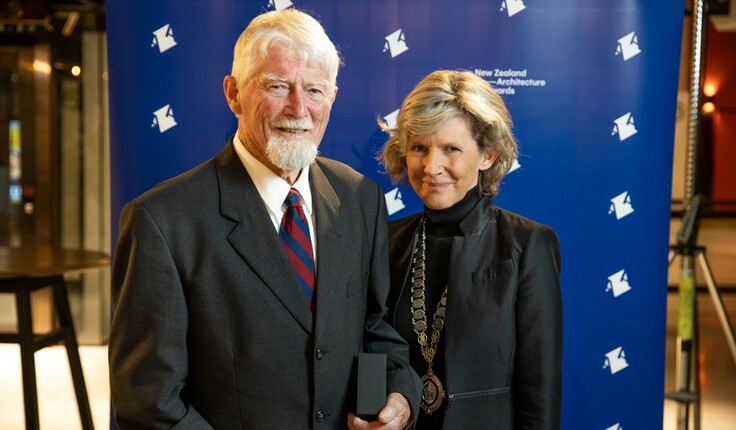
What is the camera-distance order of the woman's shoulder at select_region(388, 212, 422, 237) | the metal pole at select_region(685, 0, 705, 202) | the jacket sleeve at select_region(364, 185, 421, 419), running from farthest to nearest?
1. the metal pole at select_region(685, 0, 705, 202)
2. the woman's shoulder at select_region(388, 212, 422, 237)
3. the jacket sleeve at select_region(364, 185, 421, 419)

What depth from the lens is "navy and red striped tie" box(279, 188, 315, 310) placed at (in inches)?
66.9

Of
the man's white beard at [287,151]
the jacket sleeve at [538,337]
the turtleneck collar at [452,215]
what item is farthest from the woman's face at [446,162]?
the man's white beard at [287,151]

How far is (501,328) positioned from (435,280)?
0.22 m

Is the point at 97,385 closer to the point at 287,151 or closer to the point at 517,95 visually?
the point at 517,95

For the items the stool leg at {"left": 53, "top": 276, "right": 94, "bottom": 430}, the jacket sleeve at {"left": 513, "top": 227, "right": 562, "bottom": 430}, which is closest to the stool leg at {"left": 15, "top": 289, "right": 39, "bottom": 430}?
the stool leg at {"left": 53, "top": 276, "right": 94, "bottom": 430}

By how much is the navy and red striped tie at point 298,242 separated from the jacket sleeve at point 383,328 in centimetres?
21

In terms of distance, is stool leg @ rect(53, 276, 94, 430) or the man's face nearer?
the man's face

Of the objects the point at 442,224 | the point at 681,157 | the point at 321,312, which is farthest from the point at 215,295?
the point at 681,157

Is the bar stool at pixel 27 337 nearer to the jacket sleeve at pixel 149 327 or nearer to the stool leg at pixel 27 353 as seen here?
the stool leg at pixel 27 353

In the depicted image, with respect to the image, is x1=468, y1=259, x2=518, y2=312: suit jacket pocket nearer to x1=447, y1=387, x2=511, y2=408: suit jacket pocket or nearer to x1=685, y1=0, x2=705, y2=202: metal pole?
x1=447, y1=387, x2=511, y2=408: suit jacket pocket

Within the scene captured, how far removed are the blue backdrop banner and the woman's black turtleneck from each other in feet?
2.26

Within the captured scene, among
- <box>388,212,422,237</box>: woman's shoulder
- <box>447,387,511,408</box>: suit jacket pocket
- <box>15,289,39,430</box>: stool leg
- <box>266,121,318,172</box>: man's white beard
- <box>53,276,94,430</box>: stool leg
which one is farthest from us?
<box>53,276,94,430</box>: stool leg

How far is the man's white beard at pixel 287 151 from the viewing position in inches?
65.2

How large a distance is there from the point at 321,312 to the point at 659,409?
5.69 feet
